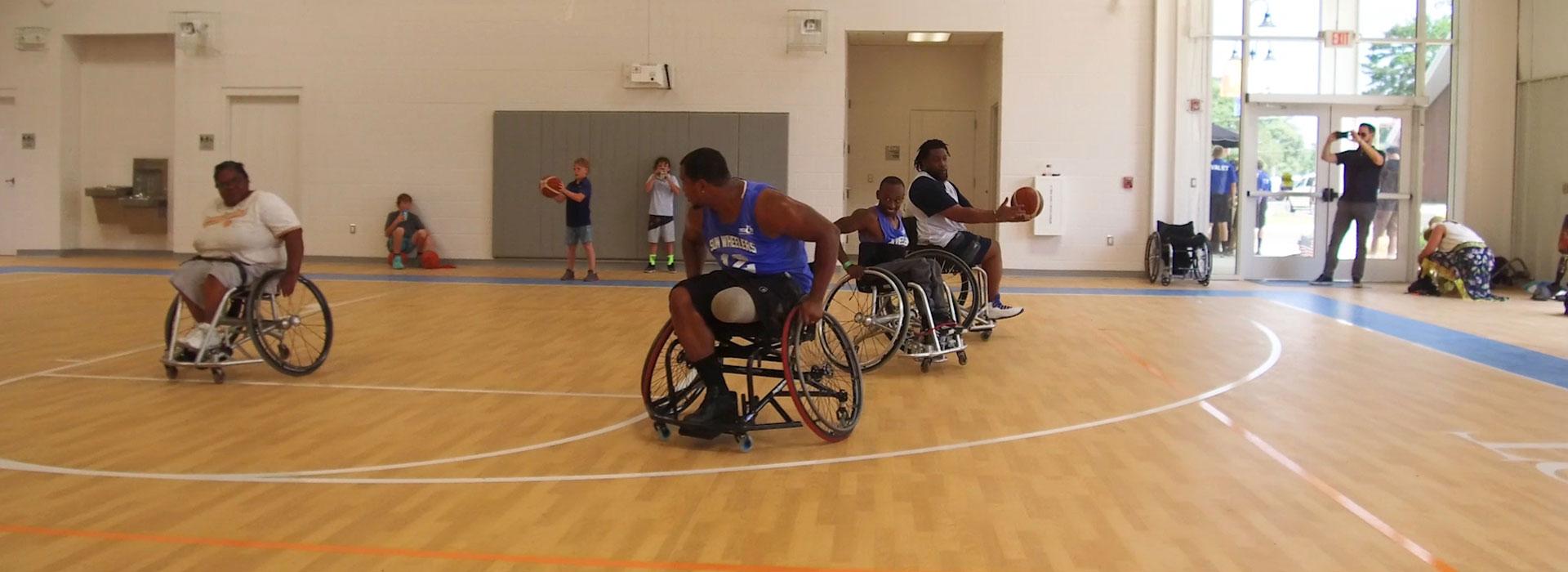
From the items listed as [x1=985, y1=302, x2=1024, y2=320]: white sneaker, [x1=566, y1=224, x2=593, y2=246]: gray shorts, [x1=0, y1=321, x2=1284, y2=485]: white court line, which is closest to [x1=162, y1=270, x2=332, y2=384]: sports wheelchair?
[x1=0, y1=321, x2=1284, y2=485]: white court line

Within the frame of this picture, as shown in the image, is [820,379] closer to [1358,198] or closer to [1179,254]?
[1179,254]

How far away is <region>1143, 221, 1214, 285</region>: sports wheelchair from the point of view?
12.5 metres

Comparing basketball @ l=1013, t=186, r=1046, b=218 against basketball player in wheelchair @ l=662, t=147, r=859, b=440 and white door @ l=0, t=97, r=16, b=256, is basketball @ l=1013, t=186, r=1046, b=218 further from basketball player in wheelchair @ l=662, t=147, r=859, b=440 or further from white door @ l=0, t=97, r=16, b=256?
white door @ l=0, t=97, r=16, b=256

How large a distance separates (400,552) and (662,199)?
10.3 m

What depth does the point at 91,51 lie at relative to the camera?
14789 millimetres

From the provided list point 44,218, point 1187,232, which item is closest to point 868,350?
point 1187,232

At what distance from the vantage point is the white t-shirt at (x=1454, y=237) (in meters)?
11.0

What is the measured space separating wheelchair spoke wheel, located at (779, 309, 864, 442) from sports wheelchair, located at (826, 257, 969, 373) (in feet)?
3.42

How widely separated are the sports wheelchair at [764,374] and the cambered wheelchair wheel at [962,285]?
1788 mm

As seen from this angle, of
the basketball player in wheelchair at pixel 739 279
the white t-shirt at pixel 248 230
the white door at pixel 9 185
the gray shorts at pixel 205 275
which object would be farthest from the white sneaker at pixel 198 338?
the white door at pixel 9 185

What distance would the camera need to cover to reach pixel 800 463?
4.14 meters

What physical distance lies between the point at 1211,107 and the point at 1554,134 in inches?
126

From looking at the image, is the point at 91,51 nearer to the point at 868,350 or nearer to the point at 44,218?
the point at 44,218

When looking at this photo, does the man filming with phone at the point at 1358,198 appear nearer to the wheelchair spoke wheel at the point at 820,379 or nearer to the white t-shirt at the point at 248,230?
the wheelchair spoke wheel at the point at 820,379
